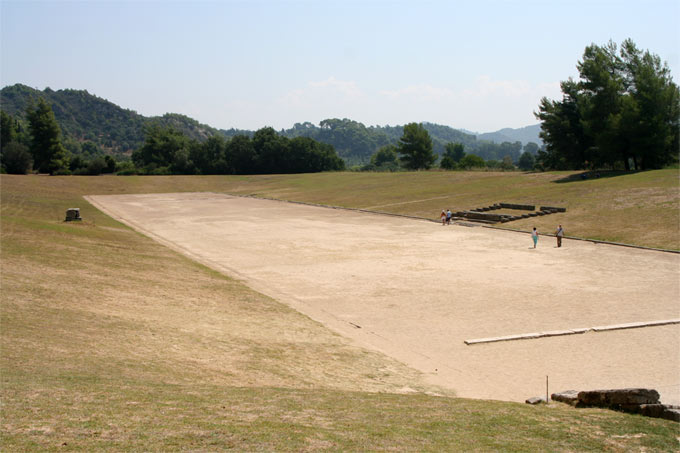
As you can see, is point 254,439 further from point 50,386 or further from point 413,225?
point 413,225

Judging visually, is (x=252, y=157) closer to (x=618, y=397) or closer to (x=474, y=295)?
(x=474, y=295)

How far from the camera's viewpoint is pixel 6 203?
47875mm

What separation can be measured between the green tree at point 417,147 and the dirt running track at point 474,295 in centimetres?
7637

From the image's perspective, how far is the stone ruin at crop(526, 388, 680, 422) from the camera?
8250 millimetres

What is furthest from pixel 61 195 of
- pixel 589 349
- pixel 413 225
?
pixel 589 349

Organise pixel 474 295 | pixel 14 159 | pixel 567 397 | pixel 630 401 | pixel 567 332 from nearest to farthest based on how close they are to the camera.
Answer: pixel 630 401 → pixel 567 397 → pixel 567 332 → pixel 474 295 → pixel 14 159

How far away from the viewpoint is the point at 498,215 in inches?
1626

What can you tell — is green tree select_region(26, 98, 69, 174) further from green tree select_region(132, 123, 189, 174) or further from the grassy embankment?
the grassy embankment

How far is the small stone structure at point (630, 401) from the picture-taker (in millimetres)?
8242

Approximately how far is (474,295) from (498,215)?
76.6 feet

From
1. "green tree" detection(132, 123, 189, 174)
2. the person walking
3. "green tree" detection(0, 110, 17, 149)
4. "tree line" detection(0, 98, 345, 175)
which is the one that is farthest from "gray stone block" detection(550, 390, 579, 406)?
"green tree" detection(0, 110, 17, 149)

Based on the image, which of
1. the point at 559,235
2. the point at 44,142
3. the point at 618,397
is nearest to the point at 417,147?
the point at 44,142

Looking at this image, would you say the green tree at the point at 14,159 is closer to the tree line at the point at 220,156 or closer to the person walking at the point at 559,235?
the tree line at the point at 220,156

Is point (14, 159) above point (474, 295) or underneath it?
above
